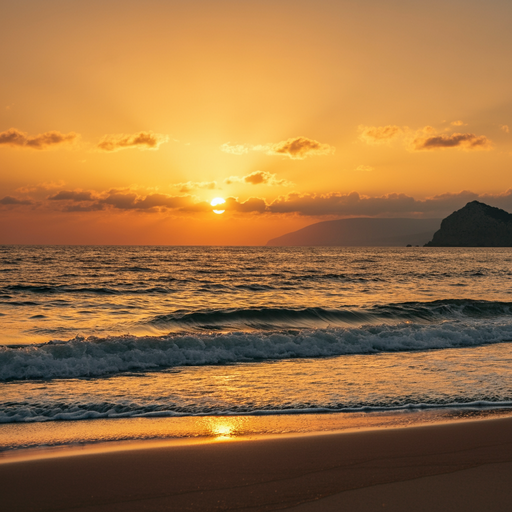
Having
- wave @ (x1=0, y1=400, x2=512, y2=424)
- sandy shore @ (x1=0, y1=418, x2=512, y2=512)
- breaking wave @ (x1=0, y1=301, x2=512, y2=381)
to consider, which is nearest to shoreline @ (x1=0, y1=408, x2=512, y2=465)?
wave @ (x1=0, y1=400, x2=512, y2=424)

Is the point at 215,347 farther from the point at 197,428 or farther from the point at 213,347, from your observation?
the point at 197,428

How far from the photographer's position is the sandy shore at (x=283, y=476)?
13.1ft

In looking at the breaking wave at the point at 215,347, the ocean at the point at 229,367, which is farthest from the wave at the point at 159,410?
the breaking wave at the point at 215,347

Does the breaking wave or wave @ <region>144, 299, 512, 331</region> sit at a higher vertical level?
the breaking wave

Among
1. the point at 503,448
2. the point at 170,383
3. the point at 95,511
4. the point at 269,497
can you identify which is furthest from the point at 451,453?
the point at 170,383

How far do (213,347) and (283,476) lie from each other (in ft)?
27.3

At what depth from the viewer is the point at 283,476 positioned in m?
4.59

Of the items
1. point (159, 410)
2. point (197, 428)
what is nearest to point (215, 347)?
point (159, 410)

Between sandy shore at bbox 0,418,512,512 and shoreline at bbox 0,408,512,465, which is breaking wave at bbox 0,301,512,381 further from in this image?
sandy shore at bbox 0,418,512,512

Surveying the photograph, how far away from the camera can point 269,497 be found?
161 inches

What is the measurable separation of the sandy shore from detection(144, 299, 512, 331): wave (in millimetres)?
12635

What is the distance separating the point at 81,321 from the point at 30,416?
11.3 meters

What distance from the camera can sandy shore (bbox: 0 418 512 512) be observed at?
3984 millimetres

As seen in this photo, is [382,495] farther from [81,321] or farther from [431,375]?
[81,321]
